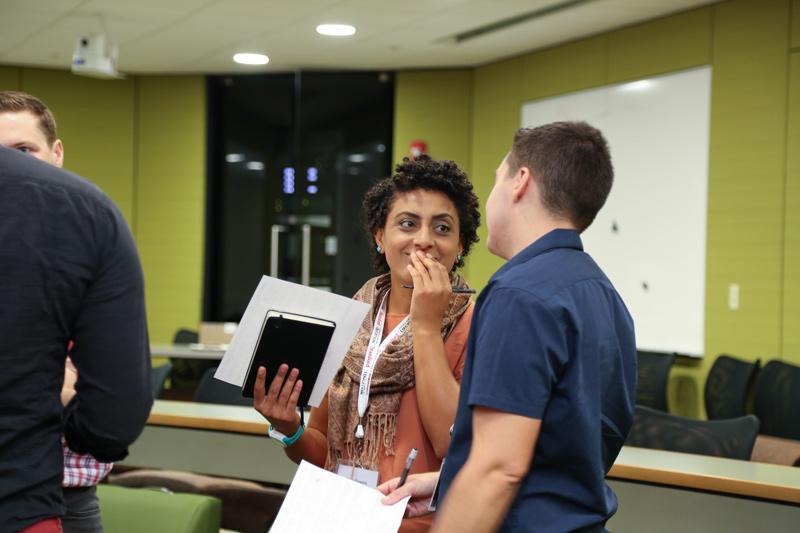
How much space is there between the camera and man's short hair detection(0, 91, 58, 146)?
198 cm

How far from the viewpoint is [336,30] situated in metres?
7.18

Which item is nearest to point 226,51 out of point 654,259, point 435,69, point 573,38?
point 435,69

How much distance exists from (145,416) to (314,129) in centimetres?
770

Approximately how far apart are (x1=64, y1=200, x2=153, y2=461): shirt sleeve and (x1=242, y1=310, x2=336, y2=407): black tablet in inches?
18.9

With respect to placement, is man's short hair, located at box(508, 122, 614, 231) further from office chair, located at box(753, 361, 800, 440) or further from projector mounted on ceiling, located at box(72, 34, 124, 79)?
projector mounted on ceiling, located at box(72, 34, 124, 79)

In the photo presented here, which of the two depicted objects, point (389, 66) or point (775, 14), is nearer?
point (775, 14)

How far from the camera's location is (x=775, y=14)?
5867 mm

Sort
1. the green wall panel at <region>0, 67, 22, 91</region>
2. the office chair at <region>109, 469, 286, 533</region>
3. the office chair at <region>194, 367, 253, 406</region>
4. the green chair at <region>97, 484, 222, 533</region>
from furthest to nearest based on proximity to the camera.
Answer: the green wall panel at <region>0, 67, 22, 91</region>, the office chair at <region>194, 367, 253, 406</region>, the office chair at <region>109, 469, 286, 533</region>, the green chair at <region>97, 484, 222, 533</region>

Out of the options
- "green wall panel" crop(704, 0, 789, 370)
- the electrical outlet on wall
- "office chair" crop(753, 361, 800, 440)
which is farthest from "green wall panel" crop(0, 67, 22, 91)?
"office chair" crop(753, 361, 800, 440)

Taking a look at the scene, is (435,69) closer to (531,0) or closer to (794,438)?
(531,0)

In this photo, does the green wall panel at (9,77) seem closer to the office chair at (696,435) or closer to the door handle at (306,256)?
the door handle at (306,256)

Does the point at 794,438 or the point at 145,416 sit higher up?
the point at 145,416

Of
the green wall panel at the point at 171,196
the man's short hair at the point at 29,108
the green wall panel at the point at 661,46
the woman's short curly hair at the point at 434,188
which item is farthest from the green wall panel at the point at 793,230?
the green wall panel at the point at 171,196

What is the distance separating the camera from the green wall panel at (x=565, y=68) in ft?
23.4
